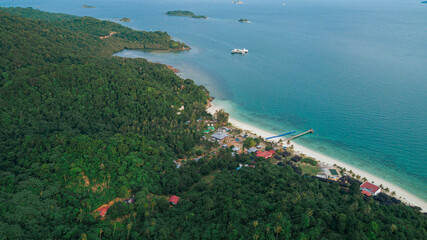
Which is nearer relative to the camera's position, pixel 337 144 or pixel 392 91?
pixel 337 144

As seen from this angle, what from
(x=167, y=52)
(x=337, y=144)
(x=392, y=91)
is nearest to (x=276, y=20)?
(x=167, y=52)

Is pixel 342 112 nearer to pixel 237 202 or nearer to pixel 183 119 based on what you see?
pixel 183 119

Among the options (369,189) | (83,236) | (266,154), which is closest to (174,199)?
(83,236)

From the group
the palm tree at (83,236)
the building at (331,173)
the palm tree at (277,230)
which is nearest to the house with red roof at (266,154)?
the building at (331,173)

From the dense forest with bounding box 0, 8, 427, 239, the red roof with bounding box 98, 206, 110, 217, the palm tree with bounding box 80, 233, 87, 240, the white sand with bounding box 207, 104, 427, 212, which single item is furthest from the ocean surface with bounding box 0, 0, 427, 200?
the palm tree with bounding box 80, 233, 87, 240

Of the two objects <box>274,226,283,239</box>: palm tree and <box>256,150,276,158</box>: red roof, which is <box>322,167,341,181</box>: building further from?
<box>274,226,283,239</box>: palm tree

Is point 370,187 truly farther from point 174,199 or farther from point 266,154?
point 174,199
